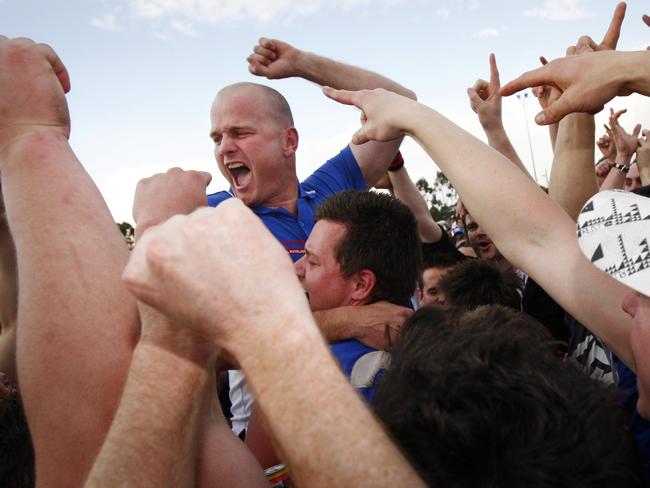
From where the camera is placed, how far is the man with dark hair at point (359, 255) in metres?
2.39

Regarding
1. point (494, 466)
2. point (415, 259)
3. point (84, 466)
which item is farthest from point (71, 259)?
point (415, 259)

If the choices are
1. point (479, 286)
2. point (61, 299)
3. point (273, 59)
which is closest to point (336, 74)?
point (273, 59)

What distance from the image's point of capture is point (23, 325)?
40.6 inches

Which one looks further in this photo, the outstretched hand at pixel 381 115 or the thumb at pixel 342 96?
the thumb at pixel 342 96

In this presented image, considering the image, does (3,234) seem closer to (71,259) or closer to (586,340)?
(71,259)

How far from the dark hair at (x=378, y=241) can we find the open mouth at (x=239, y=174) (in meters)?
0.75

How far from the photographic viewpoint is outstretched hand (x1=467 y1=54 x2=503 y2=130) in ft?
9.09

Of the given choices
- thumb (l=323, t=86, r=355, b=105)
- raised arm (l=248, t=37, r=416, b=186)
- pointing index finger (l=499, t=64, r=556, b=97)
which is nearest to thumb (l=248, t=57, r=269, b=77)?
raised arm (l=248, t=37, r=416, b=186)

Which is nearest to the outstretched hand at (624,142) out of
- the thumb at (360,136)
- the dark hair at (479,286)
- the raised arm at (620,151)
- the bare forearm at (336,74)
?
the raised arm at (620,151)

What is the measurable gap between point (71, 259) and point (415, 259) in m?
1.73

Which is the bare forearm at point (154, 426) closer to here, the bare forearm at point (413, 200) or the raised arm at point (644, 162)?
the bare forearm at point (413, 200)

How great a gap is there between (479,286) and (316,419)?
247 centimetres

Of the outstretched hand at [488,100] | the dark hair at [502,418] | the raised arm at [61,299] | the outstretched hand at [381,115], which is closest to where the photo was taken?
the dark hair at [502,418]

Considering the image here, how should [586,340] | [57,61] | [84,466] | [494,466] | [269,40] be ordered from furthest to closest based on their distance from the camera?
1. [269,40]
2. [586,340]
3. [57,61]
4. [84,466]
5. [494,466]
